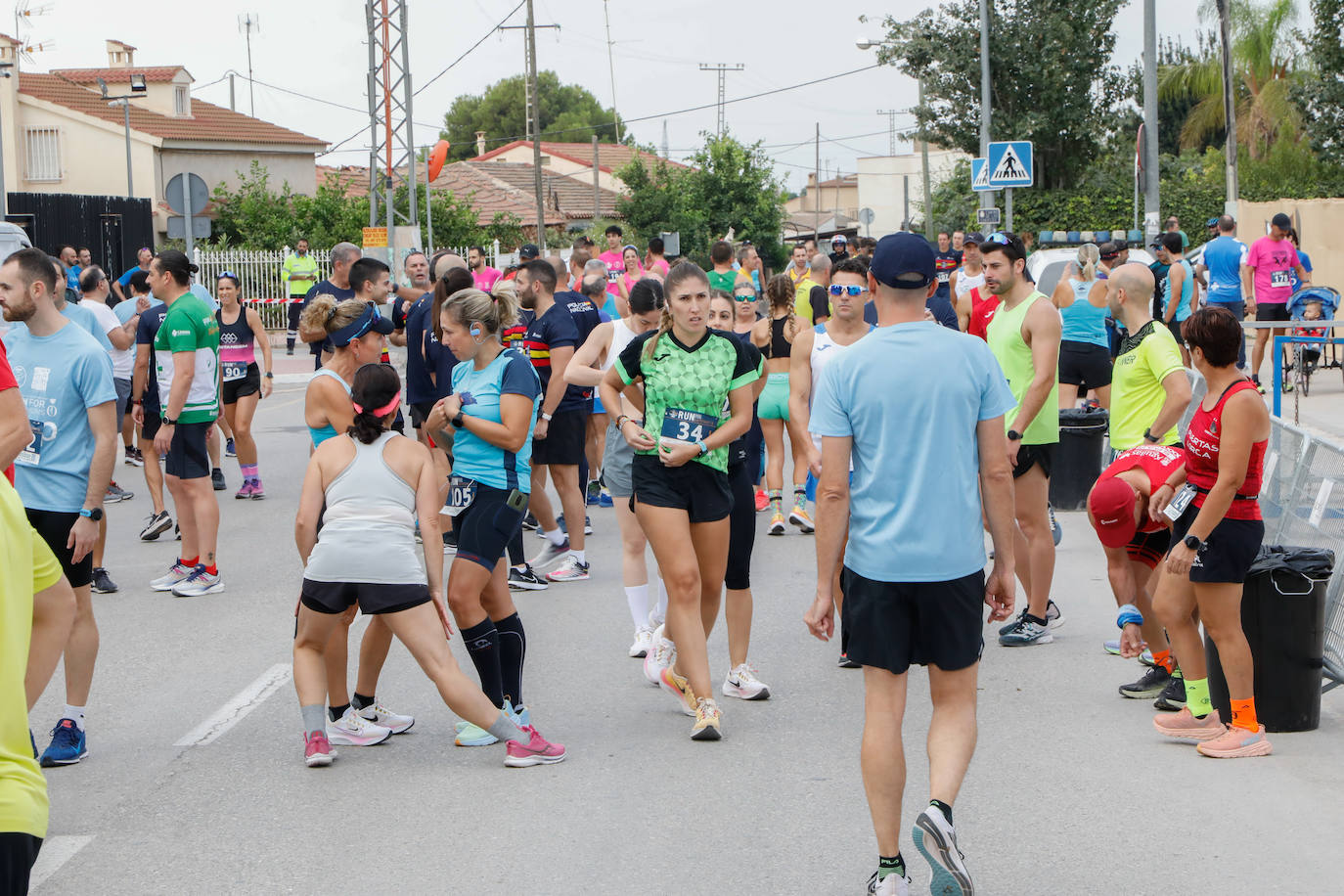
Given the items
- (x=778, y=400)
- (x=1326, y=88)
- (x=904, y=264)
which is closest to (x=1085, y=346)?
(x=778, y=400)

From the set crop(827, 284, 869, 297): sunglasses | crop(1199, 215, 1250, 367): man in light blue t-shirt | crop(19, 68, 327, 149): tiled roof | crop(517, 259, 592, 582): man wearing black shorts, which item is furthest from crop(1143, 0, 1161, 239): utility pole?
crop(19, 68, 327, 149): tiled roof

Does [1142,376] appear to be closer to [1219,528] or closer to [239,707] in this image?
[1219,528]

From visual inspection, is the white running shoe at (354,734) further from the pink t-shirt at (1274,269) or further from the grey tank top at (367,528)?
the pink t-shirt at (1274,269)

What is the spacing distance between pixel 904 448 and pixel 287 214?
4179cm

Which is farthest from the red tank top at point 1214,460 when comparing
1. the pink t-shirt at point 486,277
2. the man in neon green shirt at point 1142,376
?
the pink t-shirt at point 486,277

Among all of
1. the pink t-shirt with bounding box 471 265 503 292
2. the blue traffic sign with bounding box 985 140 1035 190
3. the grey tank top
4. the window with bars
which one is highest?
the window with bars

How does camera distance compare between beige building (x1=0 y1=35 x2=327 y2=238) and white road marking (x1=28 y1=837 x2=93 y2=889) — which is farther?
beige building (x1=0 y1=35 x2=327 y2=238)

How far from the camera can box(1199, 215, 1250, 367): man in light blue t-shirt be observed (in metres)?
17.4

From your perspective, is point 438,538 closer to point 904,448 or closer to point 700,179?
point 904,448

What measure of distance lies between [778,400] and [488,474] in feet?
16.8

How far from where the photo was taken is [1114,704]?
6.54 meters

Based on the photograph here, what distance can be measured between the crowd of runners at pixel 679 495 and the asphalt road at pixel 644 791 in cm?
21

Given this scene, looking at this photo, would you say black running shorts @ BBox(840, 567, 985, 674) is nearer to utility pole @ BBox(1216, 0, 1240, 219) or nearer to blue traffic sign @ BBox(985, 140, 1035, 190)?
blue traffic sign @ BBox(985, 140, 1035, 190)

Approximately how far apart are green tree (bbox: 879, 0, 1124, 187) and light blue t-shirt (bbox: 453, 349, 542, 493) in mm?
36244
